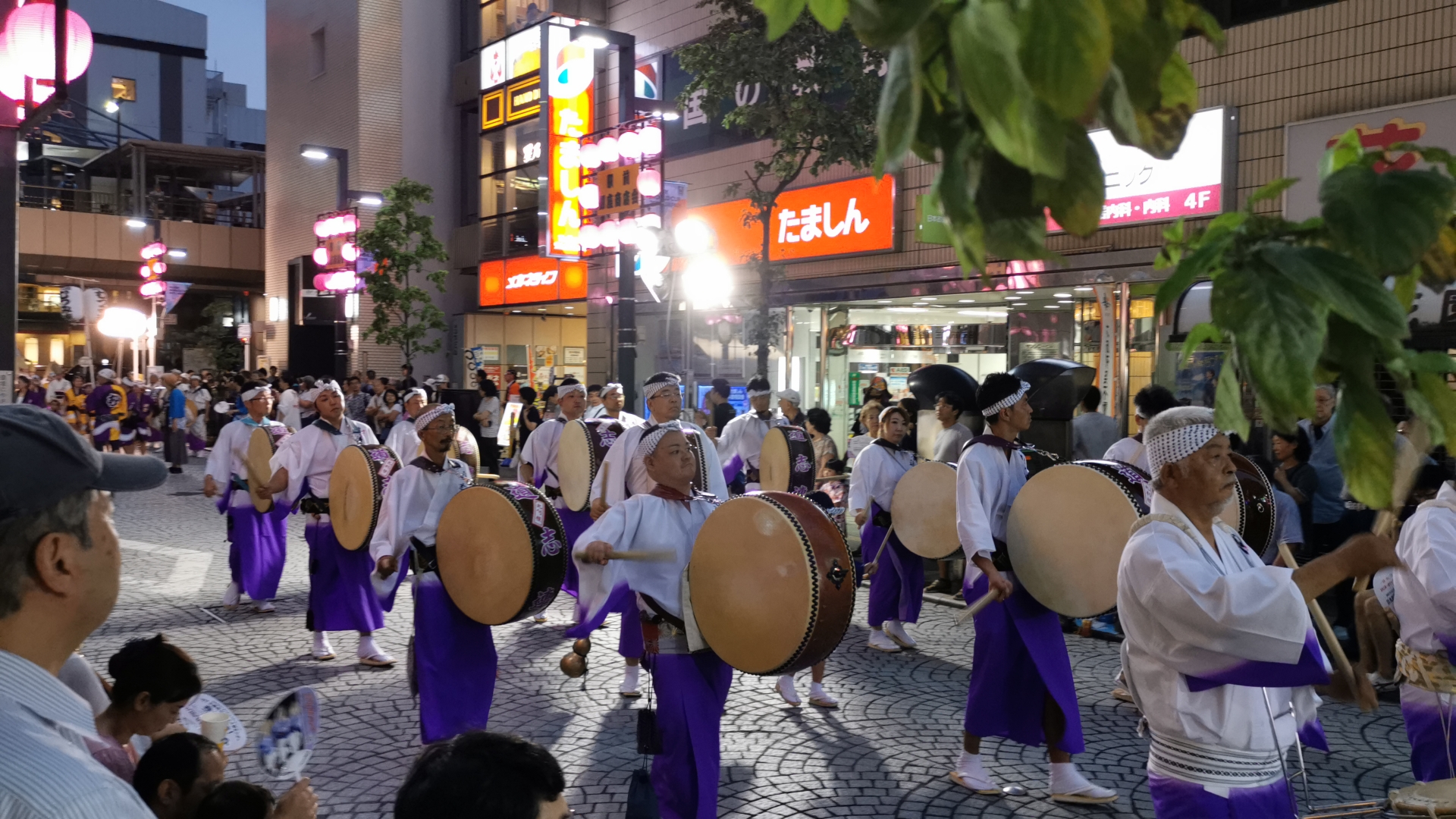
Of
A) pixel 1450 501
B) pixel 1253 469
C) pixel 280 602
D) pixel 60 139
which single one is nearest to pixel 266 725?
pixel 1450 501

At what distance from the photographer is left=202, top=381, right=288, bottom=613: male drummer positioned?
822 centimetres

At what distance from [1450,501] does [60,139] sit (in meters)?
38.1

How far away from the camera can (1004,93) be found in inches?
26.5

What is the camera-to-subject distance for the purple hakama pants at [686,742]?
381cm

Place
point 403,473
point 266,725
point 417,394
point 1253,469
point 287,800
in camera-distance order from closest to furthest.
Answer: point 287,800
point 266,725
point 1253,469
point 403,473
point 417,394

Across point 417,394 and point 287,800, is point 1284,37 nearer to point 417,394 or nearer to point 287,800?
point 417,394

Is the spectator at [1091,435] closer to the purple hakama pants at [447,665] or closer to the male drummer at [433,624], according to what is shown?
the male drummer at [433,624]

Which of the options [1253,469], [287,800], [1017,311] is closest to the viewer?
[287,800]

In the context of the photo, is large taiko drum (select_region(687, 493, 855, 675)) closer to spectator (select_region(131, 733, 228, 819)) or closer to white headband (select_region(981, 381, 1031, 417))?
white headband (select_region(981, 381, 1031, 417))

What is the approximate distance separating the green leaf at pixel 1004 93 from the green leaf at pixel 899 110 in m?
0.05

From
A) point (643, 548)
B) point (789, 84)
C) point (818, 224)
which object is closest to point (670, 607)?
point (643, 548)

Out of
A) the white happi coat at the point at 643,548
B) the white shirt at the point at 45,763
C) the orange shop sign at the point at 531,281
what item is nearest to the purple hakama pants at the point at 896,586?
the white happi coat at the point at 643,548

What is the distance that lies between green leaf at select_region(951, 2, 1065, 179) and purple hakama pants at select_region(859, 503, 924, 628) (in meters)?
6.61

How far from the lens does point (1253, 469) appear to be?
509 cm
